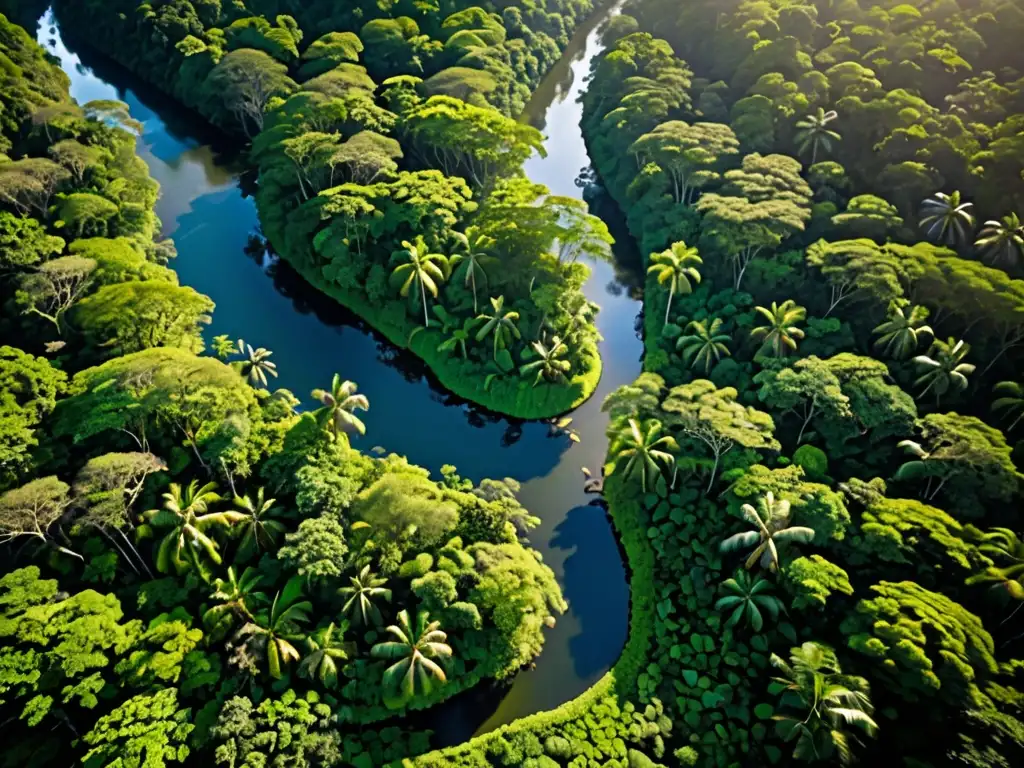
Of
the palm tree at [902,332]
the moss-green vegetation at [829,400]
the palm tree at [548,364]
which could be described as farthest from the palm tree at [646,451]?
the palm tree at [902,332]

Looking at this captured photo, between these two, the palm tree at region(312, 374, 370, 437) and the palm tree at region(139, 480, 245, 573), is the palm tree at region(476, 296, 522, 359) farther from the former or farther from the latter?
the palm tree at region(139, 480, 245, 573)

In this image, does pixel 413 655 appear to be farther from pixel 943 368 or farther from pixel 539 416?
pixel 943 368

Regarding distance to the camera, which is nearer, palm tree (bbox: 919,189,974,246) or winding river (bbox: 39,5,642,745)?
winding river (bbox: 39,5,642,745)

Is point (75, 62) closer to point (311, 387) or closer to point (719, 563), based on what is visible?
point (311, 387)

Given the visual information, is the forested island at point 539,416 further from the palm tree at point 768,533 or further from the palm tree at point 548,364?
the palm tree at point 548,364

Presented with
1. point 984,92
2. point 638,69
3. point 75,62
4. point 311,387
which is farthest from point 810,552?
point 75,62

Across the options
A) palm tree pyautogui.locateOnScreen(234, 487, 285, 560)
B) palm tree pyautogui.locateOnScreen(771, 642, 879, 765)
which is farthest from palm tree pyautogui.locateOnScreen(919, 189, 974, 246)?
palm tree pyautogui.locateOnScreen(234, 487, 285, 560)

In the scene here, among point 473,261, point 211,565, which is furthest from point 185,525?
point 473,261
